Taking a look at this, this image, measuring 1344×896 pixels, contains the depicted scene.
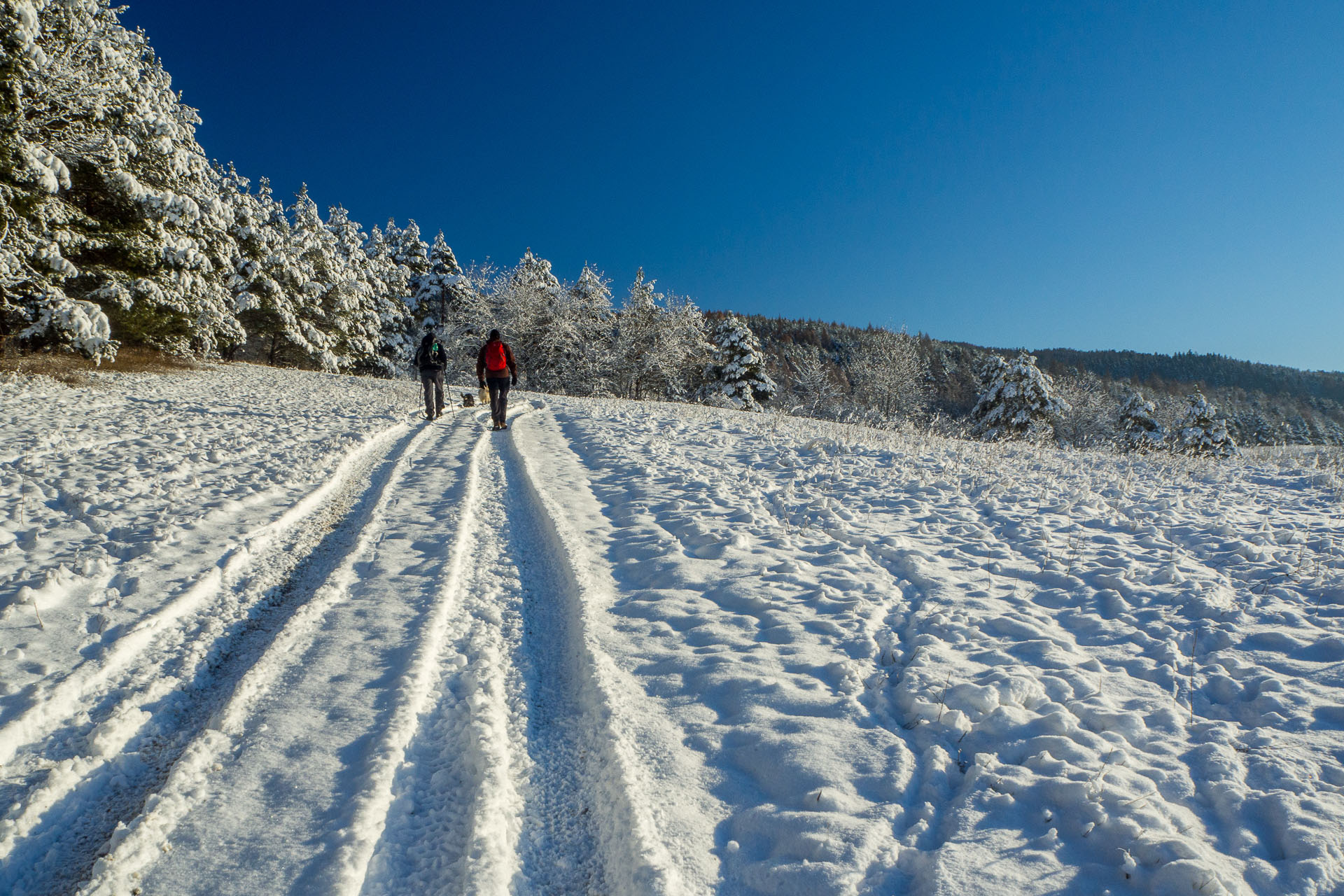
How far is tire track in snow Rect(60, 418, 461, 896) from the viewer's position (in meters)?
2.09

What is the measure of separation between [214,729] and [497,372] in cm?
1008

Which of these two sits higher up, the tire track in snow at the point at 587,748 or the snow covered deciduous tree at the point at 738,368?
the snow covered deciduous tree at the point at 738,368

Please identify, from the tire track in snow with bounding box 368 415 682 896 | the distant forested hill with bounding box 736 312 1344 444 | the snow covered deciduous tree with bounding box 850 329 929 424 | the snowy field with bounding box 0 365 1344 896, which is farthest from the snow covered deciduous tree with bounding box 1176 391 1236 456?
the tire track in snow with bounding box 368 415 682 896

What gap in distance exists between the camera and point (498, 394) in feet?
41.3

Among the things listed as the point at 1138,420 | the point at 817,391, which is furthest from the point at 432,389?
the point at 1138,420

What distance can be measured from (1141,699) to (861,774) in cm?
193

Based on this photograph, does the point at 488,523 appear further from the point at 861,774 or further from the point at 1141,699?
the point at 1141,699

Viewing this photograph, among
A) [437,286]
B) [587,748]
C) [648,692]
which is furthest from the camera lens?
[437,286]

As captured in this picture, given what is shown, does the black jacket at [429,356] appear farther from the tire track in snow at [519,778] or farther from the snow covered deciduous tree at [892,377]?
the snow covered deciduous tree at [892,377]

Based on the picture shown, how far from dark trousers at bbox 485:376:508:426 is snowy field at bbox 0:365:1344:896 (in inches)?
209

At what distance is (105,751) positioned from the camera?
2641 millimetres

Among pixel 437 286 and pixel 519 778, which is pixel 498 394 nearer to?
pixel 519 778

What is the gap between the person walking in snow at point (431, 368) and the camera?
1321cm

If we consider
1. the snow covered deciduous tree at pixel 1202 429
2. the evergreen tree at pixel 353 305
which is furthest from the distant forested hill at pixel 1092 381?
the evergreen tree at pixel 353 305
